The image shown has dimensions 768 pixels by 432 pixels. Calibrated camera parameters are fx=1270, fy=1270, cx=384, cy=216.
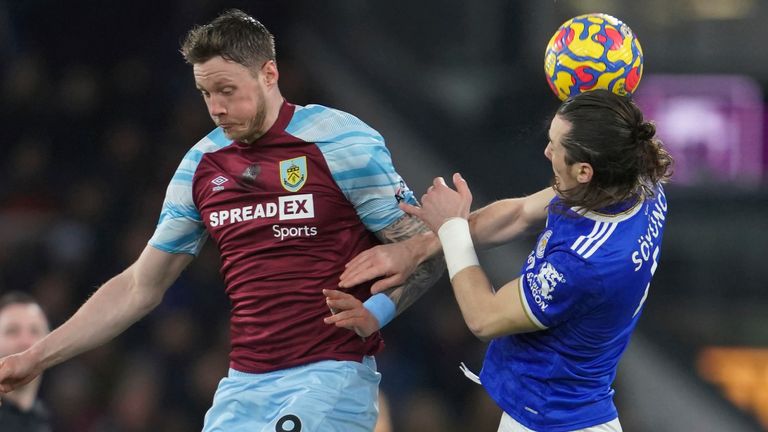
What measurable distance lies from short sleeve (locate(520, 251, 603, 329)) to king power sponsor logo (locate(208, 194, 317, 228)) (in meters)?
0.70

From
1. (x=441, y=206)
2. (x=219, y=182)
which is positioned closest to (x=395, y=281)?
(x=441, y=206)

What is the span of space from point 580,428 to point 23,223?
21.9ft

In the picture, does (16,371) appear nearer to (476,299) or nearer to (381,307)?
(381,307)

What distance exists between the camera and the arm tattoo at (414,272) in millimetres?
3848

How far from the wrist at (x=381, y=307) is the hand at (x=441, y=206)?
25cm

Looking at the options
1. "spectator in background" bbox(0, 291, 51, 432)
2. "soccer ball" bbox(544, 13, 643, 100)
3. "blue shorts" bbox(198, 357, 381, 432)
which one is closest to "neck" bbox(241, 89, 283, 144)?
"blue shorts" bbox(198, 357, 381, 432)

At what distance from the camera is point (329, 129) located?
382 cm

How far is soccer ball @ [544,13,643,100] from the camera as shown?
3764 mm

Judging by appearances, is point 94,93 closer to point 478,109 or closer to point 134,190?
point 134,190

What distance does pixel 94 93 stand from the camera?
418 inches

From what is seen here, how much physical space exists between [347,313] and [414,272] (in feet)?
1.11

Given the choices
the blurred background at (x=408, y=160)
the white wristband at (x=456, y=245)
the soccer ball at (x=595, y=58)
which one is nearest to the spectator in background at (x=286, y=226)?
the white wristband at (x=456, y=245)

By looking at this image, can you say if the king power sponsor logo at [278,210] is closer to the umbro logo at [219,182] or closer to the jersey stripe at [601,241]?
the umbro logo at [219,182]

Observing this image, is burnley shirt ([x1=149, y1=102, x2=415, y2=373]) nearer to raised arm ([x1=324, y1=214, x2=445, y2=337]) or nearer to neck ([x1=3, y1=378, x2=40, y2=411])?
raised arm ([x1=324, y1=214, x2=445, y2=337])
